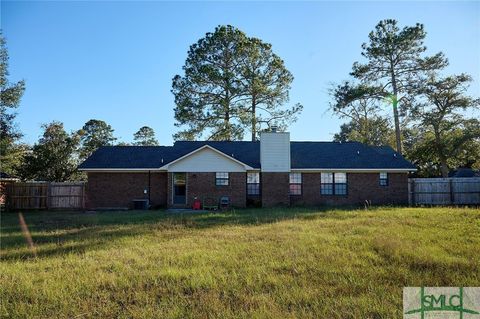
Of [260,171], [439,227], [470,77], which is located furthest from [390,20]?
[439,227]

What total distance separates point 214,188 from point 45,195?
445 inches

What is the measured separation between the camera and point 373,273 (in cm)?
720

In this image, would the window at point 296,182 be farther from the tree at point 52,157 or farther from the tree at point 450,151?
the tree at point 52,157

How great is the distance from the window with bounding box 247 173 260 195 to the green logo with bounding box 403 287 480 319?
817 inches

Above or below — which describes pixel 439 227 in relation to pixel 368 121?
below

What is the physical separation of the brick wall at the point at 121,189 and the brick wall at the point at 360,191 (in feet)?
30.3

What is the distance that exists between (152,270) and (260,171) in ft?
58.5

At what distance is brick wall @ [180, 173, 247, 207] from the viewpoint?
24.6 metres

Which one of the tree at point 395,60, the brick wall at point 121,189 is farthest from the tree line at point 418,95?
the brick wall at point 121,189

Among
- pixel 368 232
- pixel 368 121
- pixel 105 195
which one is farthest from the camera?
pixel 368 121

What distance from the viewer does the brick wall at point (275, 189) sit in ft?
81.6

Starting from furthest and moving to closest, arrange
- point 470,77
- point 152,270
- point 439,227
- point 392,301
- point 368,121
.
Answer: point 368,121 < point 470,77 < point 439,227 < point 152,270 < point 392,301

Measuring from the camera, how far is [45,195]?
976 inches

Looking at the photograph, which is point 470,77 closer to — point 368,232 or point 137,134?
point 368,232
